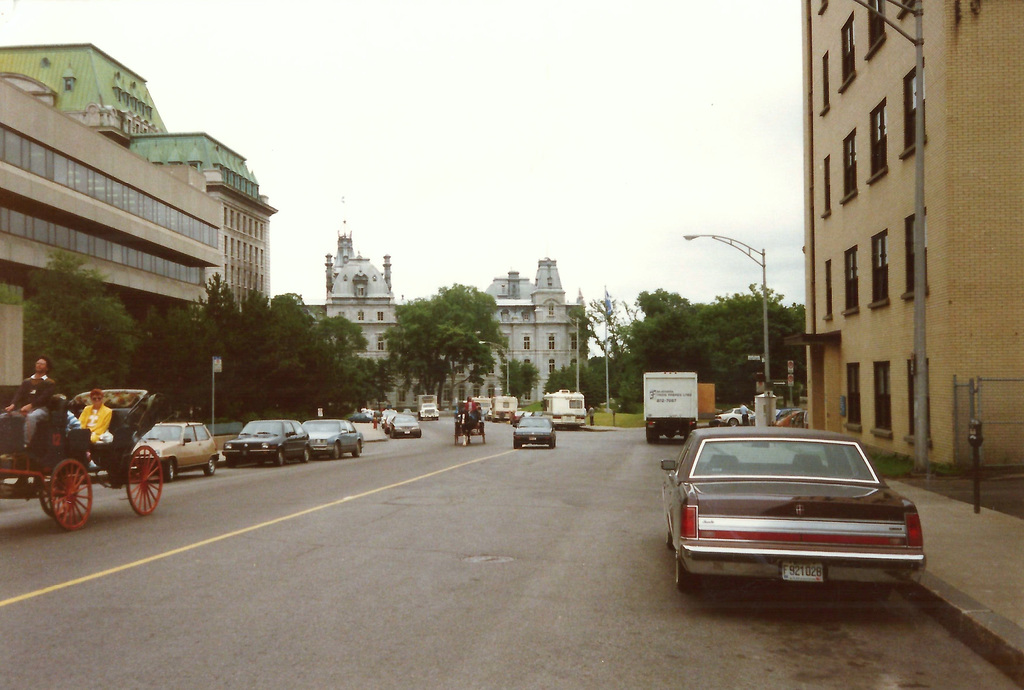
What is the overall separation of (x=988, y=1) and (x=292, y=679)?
69.2 ft

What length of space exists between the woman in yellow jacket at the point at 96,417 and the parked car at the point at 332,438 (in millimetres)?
20454

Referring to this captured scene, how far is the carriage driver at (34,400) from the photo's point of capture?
12.0 metres

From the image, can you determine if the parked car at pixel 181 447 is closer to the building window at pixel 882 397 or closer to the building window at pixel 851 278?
the building window at pixel 882 397

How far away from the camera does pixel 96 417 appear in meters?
13.5

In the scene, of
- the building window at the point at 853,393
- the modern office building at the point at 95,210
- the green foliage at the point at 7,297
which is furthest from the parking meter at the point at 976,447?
the modern office building at the point at 95,210

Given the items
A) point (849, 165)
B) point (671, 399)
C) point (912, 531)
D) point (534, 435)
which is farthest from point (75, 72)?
point (912, 531)

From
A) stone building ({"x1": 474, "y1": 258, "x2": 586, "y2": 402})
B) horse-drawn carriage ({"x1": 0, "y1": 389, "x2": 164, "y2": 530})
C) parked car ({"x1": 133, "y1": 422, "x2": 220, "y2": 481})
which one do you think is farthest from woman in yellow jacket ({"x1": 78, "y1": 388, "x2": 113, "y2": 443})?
stone building ({"x1": 474, "y1": 258, "x2": 586, "y2": 402})

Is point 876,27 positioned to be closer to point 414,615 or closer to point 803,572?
point 803,572

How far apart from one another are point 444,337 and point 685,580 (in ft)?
410

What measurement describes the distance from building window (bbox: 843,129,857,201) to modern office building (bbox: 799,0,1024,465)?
0.16 ft

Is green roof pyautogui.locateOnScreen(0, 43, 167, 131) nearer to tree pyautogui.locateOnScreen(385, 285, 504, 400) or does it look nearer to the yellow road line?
tree pyautogui.locateOnScreen(385, 285, 504, 400)

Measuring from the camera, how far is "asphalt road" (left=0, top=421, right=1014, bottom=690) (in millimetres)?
6199

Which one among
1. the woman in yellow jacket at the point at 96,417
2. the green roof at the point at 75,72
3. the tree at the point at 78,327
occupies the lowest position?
the woman in yellow jacket at the point at 96,417

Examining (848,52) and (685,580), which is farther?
(848,52)
